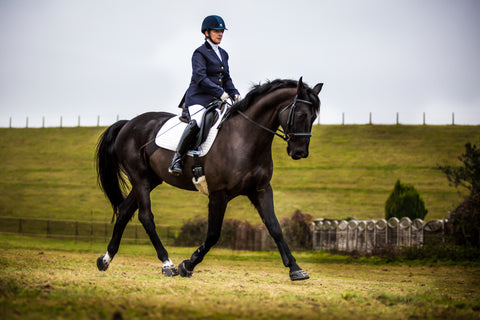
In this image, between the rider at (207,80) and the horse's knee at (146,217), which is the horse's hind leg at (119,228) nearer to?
the horse's knee at (146,217)

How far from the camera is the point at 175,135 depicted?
8.80 metres

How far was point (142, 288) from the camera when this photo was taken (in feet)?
20.2

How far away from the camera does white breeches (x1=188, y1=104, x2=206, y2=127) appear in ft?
27.3

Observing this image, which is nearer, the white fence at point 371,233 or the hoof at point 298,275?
the hoof at point 298,275

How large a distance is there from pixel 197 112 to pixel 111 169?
3082mm

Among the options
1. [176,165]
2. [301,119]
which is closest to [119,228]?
[176,165]

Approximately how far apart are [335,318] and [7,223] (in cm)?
3332

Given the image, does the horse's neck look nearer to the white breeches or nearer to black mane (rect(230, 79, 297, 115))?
black mane (rect(230, 79, 297, 115))

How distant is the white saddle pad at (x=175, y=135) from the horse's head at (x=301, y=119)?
1256 mm

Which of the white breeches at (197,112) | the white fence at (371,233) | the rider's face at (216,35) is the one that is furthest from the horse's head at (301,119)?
the white fence at (371,233)

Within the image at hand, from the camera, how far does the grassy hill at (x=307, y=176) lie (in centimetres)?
3869

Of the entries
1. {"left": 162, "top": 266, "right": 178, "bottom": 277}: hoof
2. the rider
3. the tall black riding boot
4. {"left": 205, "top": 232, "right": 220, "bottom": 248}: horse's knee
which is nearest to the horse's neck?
the rider

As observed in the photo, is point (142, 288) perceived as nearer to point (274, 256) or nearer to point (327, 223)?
point (274, 256)

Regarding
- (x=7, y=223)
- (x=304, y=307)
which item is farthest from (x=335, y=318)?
(x=7, y=223)
